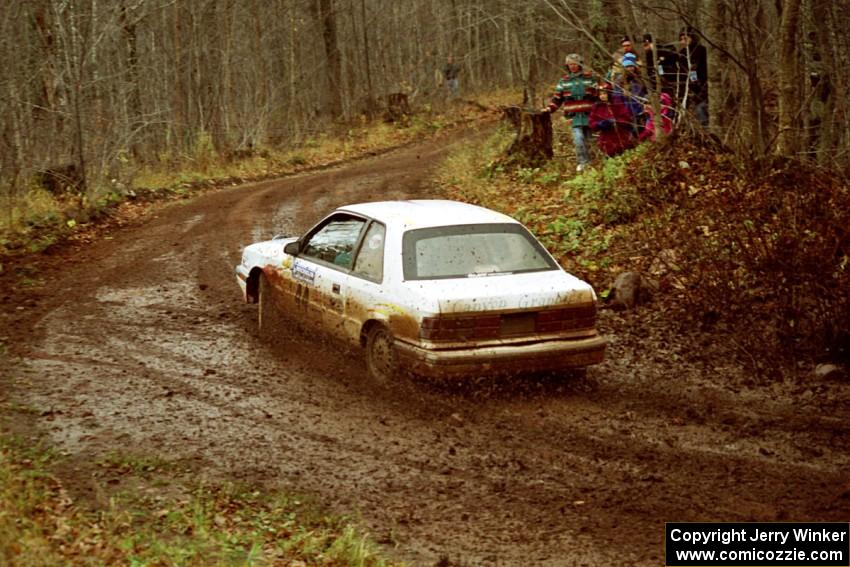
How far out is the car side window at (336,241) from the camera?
9.46m

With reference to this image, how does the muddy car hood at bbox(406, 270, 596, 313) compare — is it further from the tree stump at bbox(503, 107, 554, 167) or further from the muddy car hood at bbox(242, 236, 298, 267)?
the tree stump at bbox(503, 107, 554, 167)

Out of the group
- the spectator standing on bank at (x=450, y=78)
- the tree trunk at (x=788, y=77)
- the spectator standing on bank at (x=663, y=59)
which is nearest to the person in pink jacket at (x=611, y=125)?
the spectator standing on bank at (x=663, y=59)

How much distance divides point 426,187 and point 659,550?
591 inches

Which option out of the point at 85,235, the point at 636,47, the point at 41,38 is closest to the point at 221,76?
the point at 41,38

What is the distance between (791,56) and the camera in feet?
38.5

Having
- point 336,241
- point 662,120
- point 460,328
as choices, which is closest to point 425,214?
point 336,241

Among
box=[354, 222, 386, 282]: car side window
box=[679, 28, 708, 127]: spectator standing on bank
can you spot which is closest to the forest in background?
box=[679, 28, 708, 127]: spectator standing on bank

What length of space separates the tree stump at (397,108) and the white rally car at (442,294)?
72.1ft

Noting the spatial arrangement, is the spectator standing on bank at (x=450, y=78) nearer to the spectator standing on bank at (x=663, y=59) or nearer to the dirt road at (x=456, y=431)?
the spectator standing on bank at (x=663, y=59)

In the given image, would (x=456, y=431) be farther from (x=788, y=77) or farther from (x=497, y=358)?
(x=788, y=77)

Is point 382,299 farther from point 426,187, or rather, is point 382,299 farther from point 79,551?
point 426,187

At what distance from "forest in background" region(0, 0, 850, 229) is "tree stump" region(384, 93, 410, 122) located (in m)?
0.54

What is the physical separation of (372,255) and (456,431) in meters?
2.14

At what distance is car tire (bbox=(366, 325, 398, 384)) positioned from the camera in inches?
336
